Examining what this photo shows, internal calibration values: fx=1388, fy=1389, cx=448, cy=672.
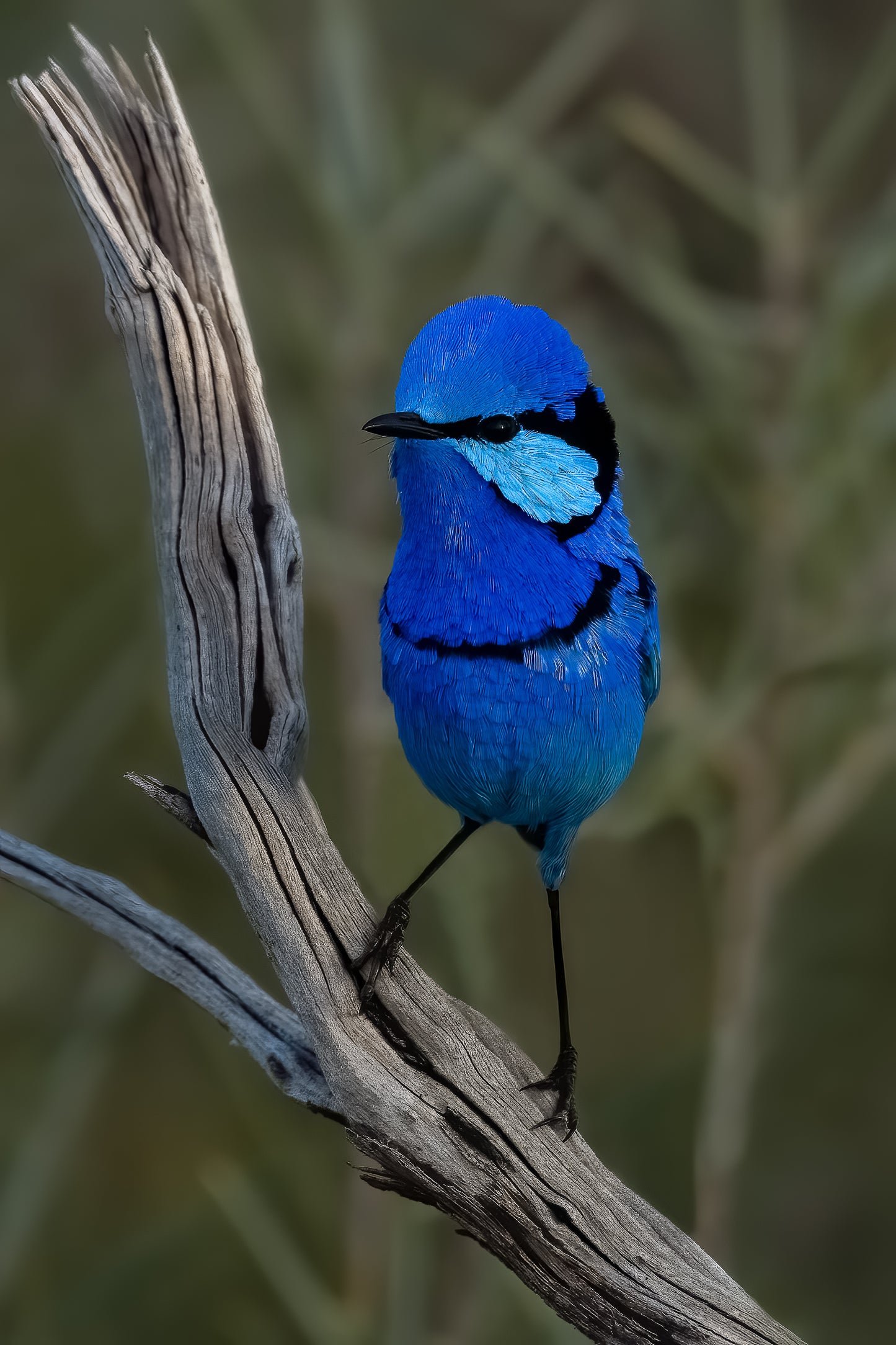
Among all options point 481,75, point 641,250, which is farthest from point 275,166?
point 641,250

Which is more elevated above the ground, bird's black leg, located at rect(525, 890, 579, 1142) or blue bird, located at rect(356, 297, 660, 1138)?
blue bird, located at rect(356, 297, 660, 1138)

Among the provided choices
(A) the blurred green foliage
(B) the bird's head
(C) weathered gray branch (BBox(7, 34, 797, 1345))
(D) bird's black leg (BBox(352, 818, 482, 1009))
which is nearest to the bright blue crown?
(B) the bird's head

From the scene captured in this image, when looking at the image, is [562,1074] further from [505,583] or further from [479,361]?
[479,361]

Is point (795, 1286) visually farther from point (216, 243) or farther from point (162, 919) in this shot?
point (216, 243)

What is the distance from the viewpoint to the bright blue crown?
1.40 m

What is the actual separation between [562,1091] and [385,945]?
0.93 ft

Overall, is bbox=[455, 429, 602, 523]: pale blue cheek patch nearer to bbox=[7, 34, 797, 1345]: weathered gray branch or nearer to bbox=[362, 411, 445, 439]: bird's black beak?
bbox=[362, 411, 445, 439]: bird's black beak

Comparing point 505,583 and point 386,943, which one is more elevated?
point 505,583

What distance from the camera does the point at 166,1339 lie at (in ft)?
9.00

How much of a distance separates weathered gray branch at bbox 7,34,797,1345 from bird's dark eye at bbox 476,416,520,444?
255mm

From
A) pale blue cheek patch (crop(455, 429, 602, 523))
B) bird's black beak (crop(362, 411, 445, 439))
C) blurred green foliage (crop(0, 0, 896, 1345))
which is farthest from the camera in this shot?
blurred green foliage (crop(0, 0, 896, 1345))

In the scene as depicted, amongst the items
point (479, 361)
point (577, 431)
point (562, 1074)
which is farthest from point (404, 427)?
point (562, 1074)

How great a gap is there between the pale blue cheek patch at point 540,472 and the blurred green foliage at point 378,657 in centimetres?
74

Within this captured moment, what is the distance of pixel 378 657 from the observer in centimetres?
257
